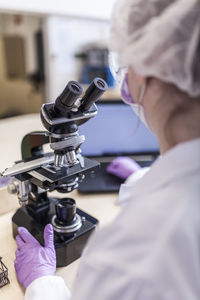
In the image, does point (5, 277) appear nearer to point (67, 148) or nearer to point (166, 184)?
point (67, 148)

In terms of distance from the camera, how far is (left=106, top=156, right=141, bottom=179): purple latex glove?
1.42 m

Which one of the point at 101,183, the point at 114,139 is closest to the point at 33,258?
the point at 101,183

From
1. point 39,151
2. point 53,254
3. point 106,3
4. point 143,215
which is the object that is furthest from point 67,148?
point 106,3

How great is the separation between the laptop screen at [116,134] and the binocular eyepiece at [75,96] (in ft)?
1.85

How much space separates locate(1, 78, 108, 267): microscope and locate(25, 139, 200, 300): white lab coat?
1.19 feet

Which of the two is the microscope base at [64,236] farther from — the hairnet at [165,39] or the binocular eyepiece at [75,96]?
the hairnet at [165,39]

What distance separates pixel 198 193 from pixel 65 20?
302 centimetres

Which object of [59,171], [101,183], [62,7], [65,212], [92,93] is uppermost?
[62,7]

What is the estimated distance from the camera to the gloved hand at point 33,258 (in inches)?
31.7

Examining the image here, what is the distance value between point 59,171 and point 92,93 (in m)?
0.27

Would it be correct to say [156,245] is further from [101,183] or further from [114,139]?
[114,139]

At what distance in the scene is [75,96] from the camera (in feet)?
2.46

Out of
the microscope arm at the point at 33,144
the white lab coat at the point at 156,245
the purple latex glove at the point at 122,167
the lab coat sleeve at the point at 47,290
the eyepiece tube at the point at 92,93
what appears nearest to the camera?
the white lab coat at the point at 156,245

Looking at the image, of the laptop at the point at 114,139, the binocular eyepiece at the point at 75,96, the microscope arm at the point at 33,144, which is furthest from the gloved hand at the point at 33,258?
the laptop at the point at 114,139
